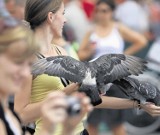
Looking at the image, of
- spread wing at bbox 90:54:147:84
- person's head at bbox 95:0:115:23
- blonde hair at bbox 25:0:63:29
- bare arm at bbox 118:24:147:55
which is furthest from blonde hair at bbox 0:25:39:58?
bare arm at bbox 118:24:147:55

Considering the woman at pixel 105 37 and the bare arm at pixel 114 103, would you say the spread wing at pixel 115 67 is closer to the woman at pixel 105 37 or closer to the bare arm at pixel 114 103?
the bare arm at pixel 114 103

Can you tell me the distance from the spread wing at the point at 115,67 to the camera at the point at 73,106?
1581mm

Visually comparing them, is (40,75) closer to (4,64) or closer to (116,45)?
(4,64)

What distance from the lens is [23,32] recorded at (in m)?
2.89

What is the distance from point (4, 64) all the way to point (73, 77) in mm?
1422

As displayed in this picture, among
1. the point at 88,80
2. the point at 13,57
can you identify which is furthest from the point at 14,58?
the point at 88,80

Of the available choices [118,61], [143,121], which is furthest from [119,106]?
[143,121]

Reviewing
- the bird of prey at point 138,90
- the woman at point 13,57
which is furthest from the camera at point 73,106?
the bird of prey at point 138,90

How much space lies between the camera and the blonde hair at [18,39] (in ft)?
9.23

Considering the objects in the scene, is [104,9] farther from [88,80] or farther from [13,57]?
[13,57]

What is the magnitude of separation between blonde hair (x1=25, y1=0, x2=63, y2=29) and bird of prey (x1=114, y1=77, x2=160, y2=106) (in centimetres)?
61

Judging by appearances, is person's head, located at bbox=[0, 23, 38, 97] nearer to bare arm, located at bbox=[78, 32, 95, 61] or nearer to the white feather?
the white feather

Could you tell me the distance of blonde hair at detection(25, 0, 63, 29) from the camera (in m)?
4.36

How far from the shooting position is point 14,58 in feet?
9.16
